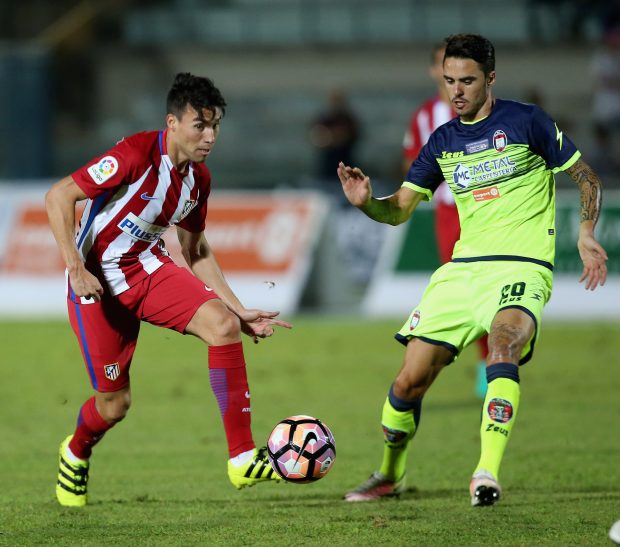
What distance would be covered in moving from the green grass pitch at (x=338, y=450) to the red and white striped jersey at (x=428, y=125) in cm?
174

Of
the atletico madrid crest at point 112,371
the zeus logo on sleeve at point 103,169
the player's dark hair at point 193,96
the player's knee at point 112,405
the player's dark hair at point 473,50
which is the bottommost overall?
the player's knee at point 112,405

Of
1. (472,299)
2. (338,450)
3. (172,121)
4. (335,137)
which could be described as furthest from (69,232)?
(335,137)

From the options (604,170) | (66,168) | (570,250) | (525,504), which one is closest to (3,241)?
(66,168)

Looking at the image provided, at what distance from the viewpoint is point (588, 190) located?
20.3ft

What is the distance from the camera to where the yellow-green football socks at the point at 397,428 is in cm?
649

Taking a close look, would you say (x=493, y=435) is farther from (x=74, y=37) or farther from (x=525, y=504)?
(x=74, y=37)

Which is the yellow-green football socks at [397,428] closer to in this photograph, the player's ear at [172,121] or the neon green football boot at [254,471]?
the neon green football boot at [254,471]

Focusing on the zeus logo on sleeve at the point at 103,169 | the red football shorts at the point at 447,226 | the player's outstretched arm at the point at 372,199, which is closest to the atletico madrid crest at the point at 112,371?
the zeus logo on sleeve at the point at 103,169

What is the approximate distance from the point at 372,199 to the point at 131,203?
1.19m

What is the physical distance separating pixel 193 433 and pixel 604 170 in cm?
1196

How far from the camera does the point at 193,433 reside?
9.05 m

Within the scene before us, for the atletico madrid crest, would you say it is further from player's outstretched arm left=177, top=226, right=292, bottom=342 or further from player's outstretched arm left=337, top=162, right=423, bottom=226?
player's outstretched arm left=337, top=162, right=423, bottom=226

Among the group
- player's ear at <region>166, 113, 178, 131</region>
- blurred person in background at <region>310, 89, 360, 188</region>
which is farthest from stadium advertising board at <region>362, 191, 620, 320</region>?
player's ear at <region>166, 113, 178, 131</region>

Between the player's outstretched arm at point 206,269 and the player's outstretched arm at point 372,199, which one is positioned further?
the player's outstretched arm at point 206,269
